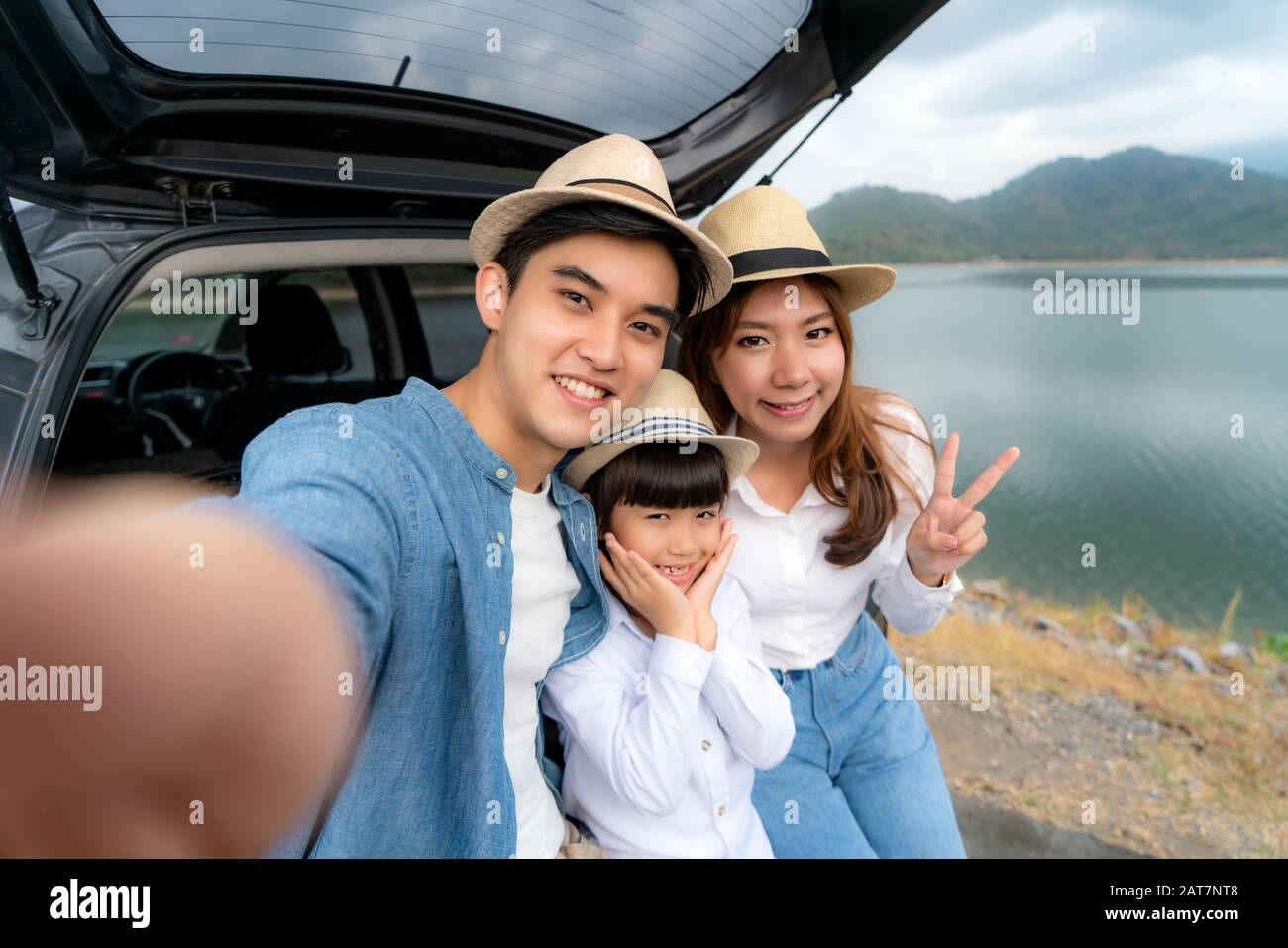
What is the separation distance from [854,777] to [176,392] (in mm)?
3424

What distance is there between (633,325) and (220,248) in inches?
36.5

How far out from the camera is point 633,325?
1.34 meters

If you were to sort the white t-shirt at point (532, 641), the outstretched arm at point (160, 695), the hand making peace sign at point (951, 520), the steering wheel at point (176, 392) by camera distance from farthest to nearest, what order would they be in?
1. the steering wheel at point (176, 392)
2. the hand making peace sign at point (951, 520)
3. the white t-shirt at point (532, 641)
4. the outstretched arm at point (160, 695)

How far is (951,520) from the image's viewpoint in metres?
1.72

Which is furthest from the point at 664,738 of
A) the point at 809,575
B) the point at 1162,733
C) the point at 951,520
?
the point at 1162,733

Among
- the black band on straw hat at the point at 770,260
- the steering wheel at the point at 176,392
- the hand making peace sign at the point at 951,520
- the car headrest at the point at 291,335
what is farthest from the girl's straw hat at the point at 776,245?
the steering wheel at the point at 176,392

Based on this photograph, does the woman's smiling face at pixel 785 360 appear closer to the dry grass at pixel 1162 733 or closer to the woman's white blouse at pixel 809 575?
the woman's white blouse at pixel 809 575

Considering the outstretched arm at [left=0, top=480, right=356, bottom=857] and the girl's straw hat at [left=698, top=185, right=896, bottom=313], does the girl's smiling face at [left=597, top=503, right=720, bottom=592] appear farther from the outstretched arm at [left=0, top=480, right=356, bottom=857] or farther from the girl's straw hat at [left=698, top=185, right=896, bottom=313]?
the outstretched arm at [left=0, top=480, right=356, bottom=857]

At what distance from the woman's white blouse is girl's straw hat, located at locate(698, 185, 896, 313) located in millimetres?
422

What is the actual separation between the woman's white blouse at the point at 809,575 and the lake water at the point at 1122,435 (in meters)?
0.42

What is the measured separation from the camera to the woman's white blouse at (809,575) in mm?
1828

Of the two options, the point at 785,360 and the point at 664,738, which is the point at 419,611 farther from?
the point at 785,360

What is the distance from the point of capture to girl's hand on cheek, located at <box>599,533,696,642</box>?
1.43 m

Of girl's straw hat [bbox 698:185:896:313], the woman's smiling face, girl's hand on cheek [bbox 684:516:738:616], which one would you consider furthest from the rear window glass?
girl's hand on cheek [bbox 684:516:738:616]
